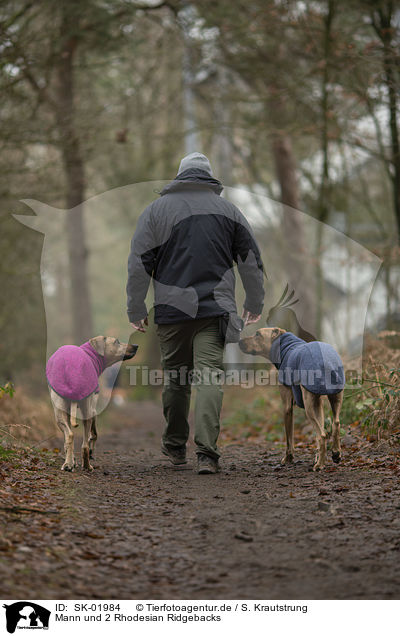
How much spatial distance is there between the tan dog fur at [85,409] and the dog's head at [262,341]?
117cm

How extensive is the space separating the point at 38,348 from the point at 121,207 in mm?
8640

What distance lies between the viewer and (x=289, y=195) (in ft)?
55.6

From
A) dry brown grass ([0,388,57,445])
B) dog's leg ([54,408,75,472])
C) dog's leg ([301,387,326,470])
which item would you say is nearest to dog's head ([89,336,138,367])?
dog's leg ([54,408,75,472])

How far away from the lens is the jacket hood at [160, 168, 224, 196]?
6.70 meters

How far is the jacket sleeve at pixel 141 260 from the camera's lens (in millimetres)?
6621

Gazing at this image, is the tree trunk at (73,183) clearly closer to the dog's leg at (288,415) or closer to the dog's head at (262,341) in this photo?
the dog's head at (262,341)

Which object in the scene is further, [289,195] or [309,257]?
[289,195]

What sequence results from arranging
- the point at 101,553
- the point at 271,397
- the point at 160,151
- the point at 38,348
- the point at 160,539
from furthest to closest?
the point at 160,151
the point at 38,348
the point at 271,397
the point at 160,539
the point at 101,553

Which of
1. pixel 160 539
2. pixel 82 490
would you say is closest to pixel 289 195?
pixel 82 490

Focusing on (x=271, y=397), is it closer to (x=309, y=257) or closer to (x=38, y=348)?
(x=309, y=257)

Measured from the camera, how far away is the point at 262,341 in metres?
7.04

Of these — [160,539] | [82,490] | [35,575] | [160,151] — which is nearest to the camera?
[35,575]

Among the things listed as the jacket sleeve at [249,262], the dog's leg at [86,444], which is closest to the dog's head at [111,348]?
the dog's leg at [86,444]

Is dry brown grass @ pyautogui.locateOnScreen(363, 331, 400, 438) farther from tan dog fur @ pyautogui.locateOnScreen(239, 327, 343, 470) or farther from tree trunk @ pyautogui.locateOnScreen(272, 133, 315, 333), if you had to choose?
tree trunk @ pyautogui.locateOnScreen(272, 133, 315, 333)
